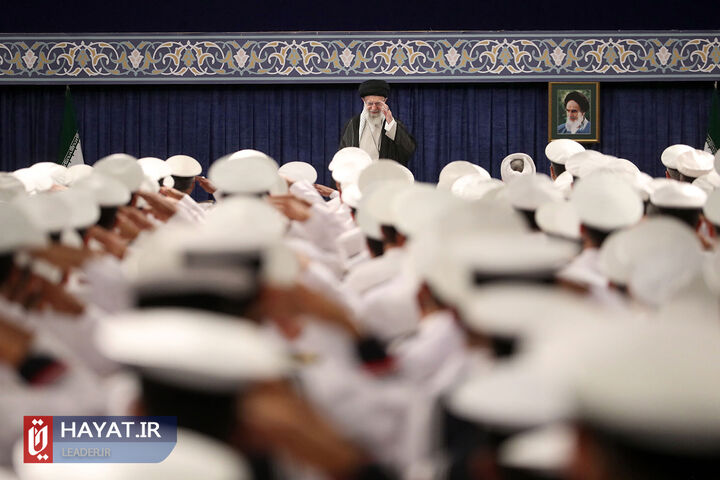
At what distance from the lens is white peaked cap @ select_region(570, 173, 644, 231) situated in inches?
82.2

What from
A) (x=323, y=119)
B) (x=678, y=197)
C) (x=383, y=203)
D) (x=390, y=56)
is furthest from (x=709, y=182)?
(x=323, y=119)

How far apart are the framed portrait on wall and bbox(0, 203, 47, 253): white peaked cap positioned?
711 centimetres

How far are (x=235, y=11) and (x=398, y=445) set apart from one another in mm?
7309

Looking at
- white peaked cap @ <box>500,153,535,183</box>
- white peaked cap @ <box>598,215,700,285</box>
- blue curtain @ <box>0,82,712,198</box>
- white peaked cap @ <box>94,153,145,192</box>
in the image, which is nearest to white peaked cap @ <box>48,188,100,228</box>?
white peaked cap @ <box>94,153,145,192</box>

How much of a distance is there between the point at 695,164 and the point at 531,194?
177 centimetres

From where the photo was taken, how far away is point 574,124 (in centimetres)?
830

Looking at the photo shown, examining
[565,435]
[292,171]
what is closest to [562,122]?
[292,171]

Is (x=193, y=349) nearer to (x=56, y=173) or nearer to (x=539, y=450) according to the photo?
(x=539, y=450)

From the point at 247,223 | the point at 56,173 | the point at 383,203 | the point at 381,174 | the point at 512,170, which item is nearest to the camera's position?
the point at 247,223

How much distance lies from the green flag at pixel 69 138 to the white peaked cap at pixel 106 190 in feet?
21.5

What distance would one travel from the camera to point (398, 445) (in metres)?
1.38

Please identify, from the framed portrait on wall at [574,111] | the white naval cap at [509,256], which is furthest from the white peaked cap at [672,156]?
the framed portrait on wall at [574,111]

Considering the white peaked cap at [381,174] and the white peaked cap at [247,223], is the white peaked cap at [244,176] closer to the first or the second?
the white peaked cap at [381,174]

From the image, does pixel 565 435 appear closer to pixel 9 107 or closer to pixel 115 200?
pixel 115 200
